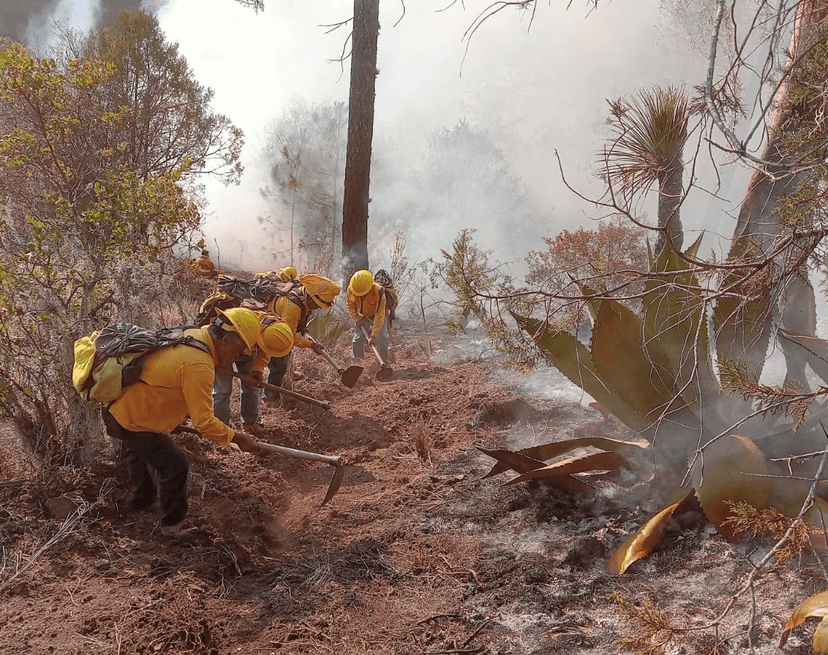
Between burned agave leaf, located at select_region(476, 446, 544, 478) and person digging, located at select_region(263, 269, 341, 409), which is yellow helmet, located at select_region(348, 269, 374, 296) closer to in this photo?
person digging, located at select_region(263, 269, 341, 409)

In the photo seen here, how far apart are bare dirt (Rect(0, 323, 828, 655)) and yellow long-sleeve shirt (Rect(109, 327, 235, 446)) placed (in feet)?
1.86

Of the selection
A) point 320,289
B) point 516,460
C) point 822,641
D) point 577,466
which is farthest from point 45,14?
point 822,641

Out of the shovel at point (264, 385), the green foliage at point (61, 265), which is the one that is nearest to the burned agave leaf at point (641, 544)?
the shovel at point (264, 385)

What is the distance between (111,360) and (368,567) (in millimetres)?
1646

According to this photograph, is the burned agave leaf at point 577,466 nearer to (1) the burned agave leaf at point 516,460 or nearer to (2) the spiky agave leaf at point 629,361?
(1) the burned agave leaf at point 516,460

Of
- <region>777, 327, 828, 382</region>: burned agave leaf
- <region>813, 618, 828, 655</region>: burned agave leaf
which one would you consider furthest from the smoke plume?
<region>813, 618, 828, 655</region>: burned agave leaf

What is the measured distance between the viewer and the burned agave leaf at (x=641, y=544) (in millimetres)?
2385

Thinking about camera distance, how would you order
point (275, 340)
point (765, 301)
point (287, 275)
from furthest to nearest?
point (287, 275) → point (275, 340) → point (765, 301)

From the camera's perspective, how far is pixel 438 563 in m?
2.80

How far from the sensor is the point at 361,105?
770cm

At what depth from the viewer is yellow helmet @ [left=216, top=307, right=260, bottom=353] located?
11.9 feet

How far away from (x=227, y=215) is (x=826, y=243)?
87.5ft

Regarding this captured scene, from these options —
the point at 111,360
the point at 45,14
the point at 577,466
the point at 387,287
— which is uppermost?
the point at 45,14

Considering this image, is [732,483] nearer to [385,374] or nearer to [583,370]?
[583,370]
